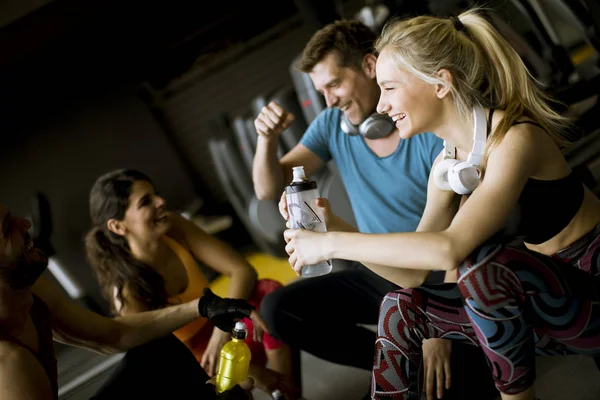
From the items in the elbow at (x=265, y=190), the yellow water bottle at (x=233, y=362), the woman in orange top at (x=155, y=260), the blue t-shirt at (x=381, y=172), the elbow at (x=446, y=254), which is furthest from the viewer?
the elbow at (x=265, y=190)

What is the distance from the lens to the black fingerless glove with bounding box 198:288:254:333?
49.3 inches

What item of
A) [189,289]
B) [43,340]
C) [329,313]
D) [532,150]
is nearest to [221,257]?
[189,289]

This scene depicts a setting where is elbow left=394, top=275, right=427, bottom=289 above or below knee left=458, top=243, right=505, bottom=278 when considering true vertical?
below

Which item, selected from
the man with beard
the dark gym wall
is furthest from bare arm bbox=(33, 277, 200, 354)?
the dark gym wall

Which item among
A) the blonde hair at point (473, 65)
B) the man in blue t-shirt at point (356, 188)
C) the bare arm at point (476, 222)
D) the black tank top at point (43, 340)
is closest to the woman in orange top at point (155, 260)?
the man in blue t-shirt at point (356, 188)

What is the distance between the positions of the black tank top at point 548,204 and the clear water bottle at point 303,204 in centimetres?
35

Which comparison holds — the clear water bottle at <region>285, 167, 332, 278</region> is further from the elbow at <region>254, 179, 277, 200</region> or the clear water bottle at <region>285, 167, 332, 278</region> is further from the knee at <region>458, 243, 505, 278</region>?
the elbow at <region>254, 179, 277, 200</region>

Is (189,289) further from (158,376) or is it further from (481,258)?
(481,258)

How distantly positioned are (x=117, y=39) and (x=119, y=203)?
225 cm

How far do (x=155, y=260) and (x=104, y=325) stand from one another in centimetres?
35

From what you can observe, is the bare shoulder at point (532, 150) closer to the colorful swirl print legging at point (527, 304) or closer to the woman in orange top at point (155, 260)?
the colorful swirl print legging at point (527, 304)

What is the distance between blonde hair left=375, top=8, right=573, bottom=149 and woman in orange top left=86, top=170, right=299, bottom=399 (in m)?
0.82

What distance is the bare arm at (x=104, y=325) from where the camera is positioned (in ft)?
4.11

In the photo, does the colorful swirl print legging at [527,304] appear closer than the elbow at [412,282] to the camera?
Yes
